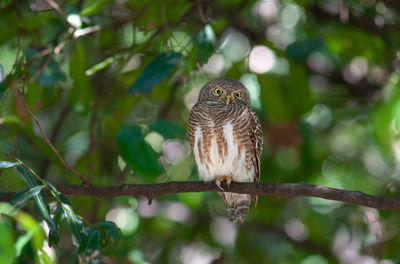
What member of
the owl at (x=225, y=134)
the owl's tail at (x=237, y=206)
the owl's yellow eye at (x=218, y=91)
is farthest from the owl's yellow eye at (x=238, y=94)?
the owl's tail at (x=237, y=206)

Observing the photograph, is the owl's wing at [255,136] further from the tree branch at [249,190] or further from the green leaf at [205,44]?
the tree branch at [249,190]

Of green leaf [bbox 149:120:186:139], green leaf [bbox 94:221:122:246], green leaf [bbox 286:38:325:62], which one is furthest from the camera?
green leaf [bbox 286:38:325:62]

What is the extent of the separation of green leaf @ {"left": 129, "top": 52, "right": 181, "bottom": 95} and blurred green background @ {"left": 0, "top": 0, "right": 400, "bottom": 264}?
11mm

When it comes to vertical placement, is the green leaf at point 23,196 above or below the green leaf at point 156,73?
above

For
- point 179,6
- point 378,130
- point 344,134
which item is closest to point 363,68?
point 344,134

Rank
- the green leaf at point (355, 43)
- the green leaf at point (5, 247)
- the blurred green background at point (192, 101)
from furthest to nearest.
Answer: the green leaf at point (355, 43) → the blurred green background at point (192, 101) → the green leaf at point (5, 247)

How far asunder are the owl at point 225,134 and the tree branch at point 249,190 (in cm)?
80

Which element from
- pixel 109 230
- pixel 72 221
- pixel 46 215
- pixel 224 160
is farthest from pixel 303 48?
pixel 46 215

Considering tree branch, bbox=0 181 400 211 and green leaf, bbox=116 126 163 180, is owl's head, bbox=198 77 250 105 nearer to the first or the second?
green leaf, bbox=116 126 163 180

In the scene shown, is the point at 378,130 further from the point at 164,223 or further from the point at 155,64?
the point at 164,223

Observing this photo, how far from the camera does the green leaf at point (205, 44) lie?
11.9 feet

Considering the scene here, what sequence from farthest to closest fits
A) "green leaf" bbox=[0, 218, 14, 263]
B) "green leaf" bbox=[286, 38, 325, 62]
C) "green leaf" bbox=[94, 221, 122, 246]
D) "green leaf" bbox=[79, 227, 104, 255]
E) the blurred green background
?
"green leaf" bbox=[286, 38, 325, 62] < the blurred green background < "green leaf" bbox=[94, 221, 122, 246] < "green leaf" bbox=[79, 227, 104, 255] < "green leaf" bbox=[0, 218, 14, 263]

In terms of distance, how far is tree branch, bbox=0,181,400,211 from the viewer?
2771 mm

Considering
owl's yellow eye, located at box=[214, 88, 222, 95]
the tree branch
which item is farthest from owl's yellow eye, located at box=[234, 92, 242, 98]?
the tree branch
